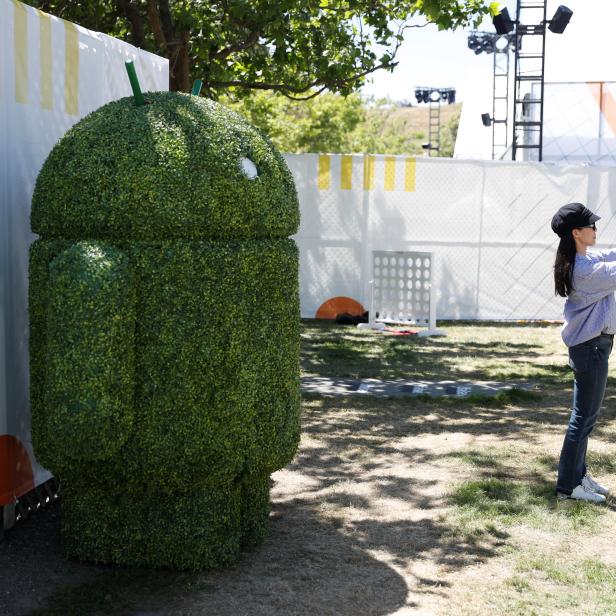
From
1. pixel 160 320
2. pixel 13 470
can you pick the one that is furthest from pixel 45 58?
pixel 13 470

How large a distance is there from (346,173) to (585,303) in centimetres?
963

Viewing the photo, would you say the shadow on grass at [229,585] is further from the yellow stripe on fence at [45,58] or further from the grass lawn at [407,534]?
the yellow stripe on fence at [45,58]

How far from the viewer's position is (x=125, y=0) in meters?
11.0

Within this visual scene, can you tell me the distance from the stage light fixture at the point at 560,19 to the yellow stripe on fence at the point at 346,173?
5932 mm

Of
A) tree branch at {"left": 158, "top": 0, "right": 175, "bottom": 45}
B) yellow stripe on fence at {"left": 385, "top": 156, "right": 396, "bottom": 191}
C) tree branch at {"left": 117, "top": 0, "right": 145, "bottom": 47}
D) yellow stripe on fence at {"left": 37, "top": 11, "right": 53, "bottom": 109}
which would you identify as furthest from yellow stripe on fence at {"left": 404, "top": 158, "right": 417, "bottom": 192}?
yellow stripe on fence at {"left": 37, "top": 11, "right": 53, "bottom": 109}

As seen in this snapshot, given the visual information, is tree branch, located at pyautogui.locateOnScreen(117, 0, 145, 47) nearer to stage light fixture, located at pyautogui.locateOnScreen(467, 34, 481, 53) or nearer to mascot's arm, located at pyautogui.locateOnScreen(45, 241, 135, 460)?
mascot's arm, located at pyautogui.locateOnScreen(45, 241, 135, 460)

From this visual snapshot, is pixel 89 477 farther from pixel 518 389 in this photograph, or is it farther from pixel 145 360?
pixel 518 389

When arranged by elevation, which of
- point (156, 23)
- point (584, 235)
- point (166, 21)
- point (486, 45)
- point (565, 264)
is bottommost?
point (565, 264)

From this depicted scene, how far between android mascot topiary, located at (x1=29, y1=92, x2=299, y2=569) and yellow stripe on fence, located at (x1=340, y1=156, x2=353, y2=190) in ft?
33.9

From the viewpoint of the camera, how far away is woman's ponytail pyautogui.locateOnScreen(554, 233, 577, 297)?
5254 mm

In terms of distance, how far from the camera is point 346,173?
14633 millimetres

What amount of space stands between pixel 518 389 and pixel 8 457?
5387mm

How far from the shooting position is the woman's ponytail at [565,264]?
17.2 feet

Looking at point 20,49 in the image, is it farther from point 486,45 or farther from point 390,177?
point 486,45
